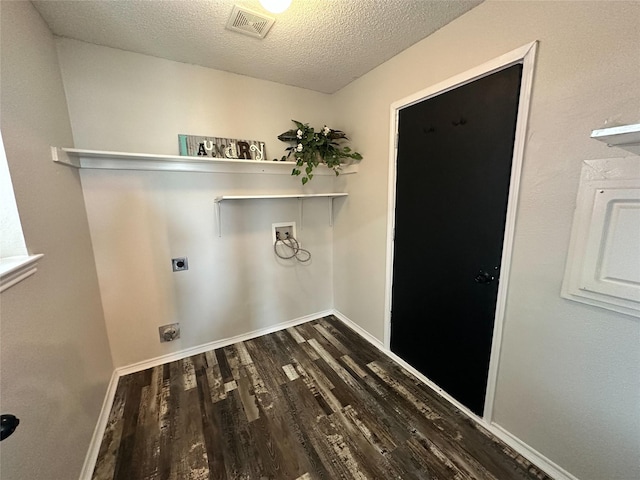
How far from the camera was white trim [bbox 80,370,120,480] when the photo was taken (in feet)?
4.20

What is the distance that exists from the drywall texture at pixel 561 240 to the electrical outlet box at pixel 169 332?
2.39m

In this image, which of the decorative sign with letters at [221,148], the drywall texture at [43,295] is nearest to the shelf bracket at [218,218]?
the decorative sign with letters at [221,148]

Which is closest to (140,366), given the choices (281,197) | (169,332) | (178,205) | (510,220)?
(169,332)

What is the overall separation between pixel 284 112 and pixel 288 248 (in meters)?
1.31

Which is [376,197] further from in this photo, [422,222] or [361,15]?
[361,15]

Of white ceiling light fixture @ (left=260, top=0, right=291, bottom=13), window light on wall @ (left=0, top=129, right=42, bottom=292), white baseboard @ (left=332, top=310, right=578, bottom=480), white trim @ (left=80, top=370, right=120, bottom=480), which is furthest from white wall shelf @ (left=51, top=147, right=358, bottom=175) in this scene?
white baseboard @ (left=332, top=310, right=578, bottom=480)

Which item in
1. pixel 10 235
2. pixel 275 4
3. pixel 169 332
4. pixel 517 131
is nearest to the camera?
pixel 10 235

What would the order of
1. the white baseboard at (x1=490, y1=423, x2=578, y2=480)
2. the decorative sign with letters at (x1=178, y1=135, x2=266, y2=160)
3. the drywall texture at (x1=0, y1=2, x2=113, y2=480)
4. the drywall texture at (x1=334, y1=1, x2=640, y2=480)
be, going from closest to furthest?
the drywall texture at (x1=0, y1=2, x2=113, y2=480) < the drywall texture at (x1=334, y1=1, x2=640, y2=480) < the white baseboard at (x1=490, y1=423, x2=578, y2=480) < the decorative sign with letters at (x1=178, y1=135, x2=266, y2=160)

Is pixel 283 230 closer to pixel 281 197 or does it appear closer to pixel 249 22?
pixel 281 197

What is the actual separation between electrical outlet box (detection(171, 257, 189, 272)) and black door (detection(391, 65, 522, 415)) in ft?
5.77

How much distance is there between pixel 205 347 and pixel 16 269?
5.58 feet

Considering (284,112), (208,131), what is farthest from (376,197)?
(208,131)

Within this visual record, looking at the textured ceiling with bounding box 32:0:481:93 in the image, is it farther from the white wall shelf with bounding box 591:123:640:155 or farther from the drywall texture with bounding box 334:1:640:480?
the white wall shelf with bounding box 591:123:640:155

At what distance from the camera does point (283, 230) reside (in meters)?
2.52
